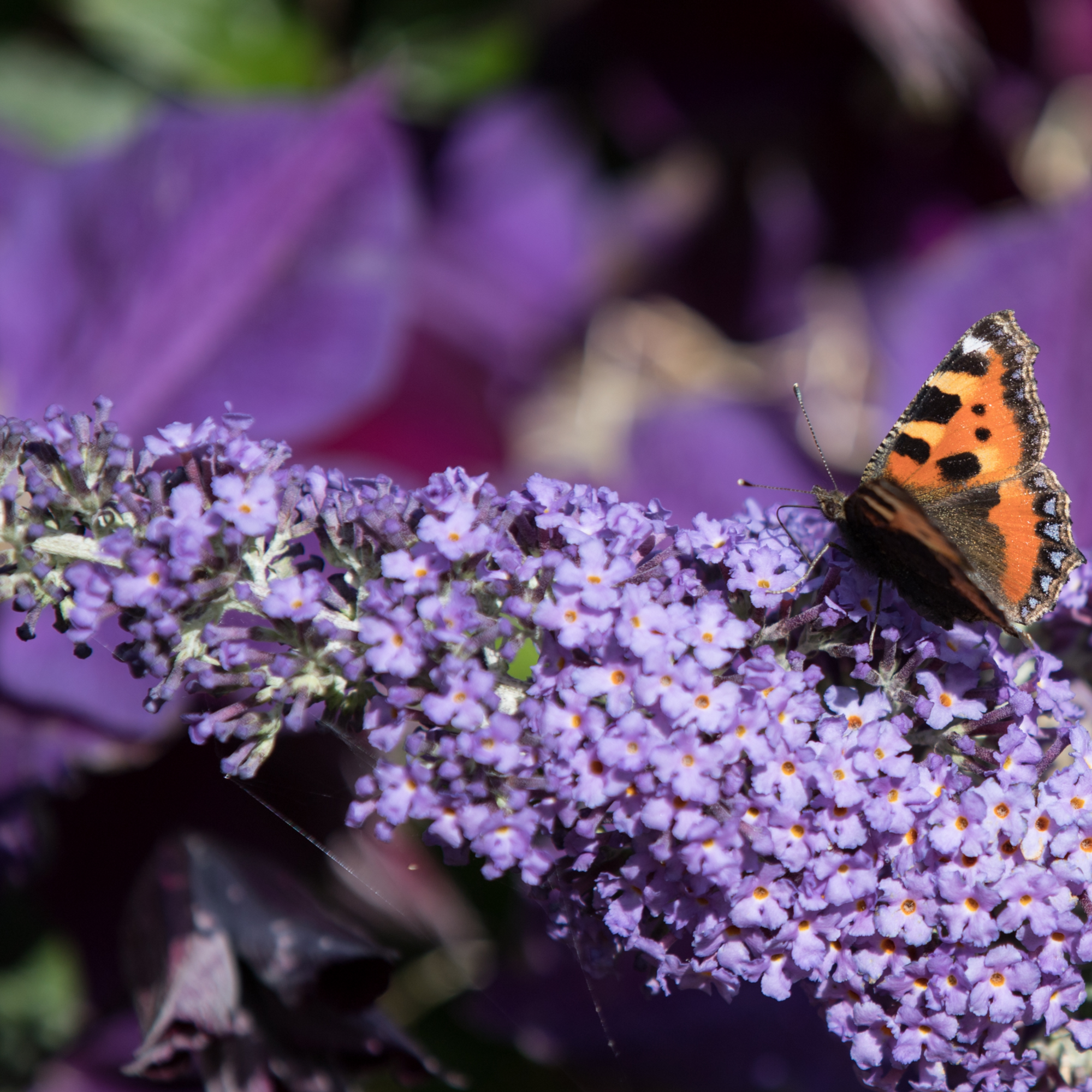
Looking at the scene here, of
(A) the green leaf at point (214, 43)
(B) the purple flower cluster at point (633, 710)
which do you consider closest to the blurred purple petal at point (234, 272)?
(A) the green leaf at point (214, 43)

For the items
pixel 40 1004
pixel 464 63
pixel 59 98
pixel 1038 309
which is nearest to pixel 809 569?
pixel 1038 309

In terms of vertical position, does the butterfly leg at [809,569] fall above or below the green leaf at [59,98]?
below

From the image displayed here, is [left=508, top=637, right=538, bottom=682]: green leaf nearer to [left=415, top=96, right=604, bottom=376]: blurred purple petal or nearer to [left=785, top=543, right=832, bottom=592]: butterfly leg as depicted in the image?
[left=785, top=543, right=832, bottom=592]: butterfly leg

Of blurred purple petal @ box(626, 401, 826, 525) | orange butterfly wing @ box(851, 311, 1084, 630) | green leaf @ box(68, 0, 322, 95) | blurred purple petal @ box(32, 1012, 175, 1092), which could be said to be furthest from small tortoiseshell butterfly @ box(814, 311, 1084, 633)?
green leaf @ box(68, 0, 322, 95)

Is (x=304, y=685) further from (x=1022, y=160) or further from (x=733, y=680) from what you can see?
(x=1022, y=160)

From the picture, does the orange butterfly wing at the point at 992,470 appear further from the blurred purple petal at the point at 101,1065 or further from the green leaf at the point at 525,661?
the blurred purple petal at the point at 101,1065

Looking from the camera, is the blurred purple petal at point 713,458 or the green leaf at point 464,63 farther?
the green leaf at point 464,63

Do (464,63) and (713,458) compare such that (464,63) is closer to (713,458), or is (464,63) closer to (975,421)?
(713,458)
